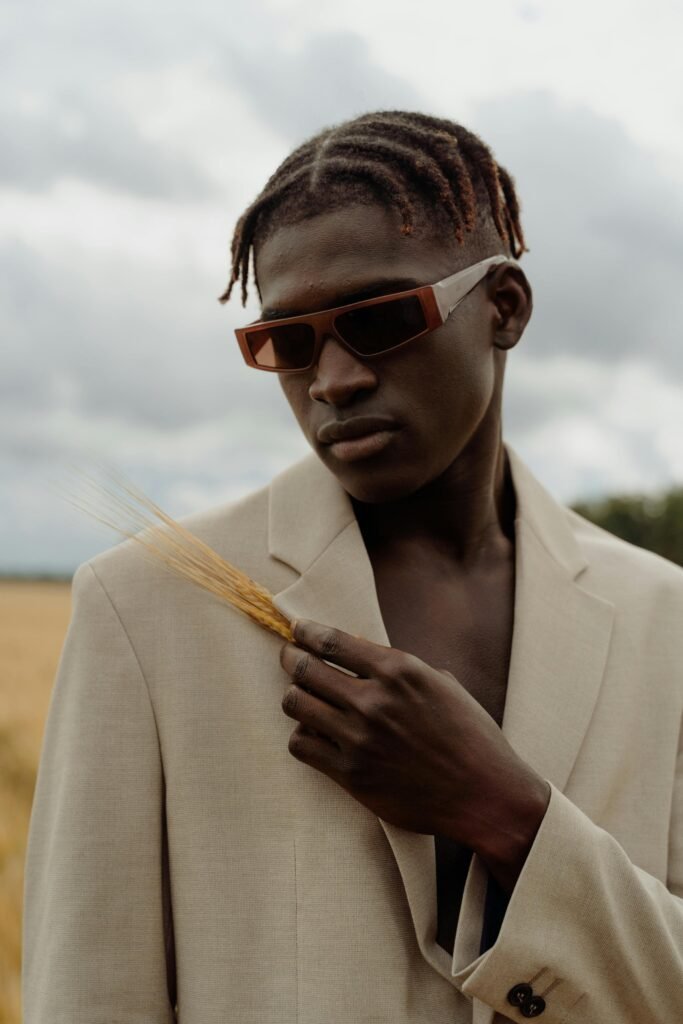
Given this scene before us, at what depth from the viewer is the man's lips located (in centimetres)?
242

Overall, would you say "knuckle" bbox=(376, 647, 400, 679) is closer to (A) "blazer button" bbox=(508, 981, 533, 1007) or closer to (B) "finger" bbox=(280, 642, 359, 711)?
(B) "finger" bbox=(280, 642, 359, 711)

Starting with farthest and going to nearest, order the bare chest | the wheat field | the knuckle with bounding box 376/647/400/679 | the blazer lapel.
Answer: the wheat field, the bare chest, the blazer lapel, the knuckle with bounding box 376/647/400/679

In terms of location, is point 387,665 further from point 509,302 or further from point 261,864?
point 509,302

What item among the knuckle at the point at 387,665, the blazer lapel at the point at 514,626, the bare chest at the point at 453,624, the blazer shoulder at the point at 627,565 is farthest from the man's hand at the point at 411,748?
the blazer shoulder at the point at 627,565

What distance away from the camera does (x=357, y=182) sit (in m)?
2.49

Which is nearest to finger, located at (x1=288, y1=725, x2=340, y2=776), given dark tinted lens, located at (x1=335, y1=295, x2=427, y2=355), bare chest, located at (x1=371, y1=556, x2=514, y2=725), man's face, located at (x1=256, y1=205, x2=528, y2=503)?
bare chest, located at (x1=371, y1=556, x2=514, y2=725)

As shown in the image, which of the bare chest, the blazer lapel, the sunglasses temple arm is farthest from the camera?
the bare chest

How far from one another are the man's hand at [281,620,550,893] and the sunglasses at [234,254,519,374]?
0.64 m

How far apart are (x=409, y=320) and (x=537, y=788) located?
105cm

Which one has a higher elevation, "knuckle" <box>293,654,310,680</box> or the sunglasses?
the sunglasses

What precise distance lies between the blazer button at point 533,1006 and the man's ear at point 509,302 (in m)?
1.55

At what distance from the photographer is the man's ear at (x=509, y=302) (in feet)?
8.98

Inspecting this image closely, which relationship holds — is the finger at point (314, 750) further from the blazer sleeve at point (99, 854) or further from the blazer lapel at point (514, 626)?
the blazer sleeve at point (99, 854)

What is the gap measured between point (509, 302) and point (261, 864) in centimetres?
150
